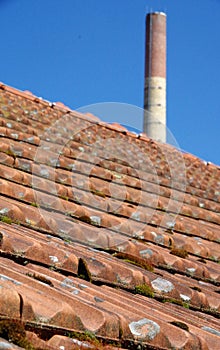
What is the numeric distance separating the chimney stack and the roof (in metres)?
24.2

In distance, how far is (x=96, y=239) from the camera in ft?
14.5

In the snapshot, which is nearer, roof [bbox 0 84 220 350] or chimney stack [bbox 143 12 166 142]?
roof [bbox 0 84 220 350]

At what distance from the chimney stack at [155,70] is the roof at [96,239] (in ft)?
79.4

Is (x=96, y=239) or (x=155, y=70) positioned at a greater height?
(x=155, y=70)

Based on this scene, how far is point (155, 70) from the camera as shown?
33.7 metres

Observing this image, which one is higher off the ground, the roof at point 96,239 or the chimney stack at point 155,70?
the chimney stack at point 155,70

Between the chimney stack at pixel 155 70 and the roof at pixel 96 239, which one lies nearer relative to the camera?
the roof at pixel 96 239

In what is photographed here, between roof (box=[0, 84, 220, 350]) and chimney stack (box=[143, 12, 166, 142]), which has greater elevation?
chimney stack (box=[143, 12, 166, 142])

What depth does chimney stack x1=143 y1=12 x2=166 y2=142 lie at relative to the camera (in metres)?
33.4

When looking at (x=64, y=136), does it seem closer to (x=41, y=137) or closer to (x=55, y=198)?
(x=41, y=137)

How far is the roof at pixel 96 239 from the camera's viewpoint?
2.53 m

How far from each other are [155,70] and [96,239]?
29791 millimetres

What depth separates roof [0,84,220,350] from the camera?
8.29 ft

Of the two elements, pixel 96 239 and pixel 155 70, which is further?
pixel 155 70
